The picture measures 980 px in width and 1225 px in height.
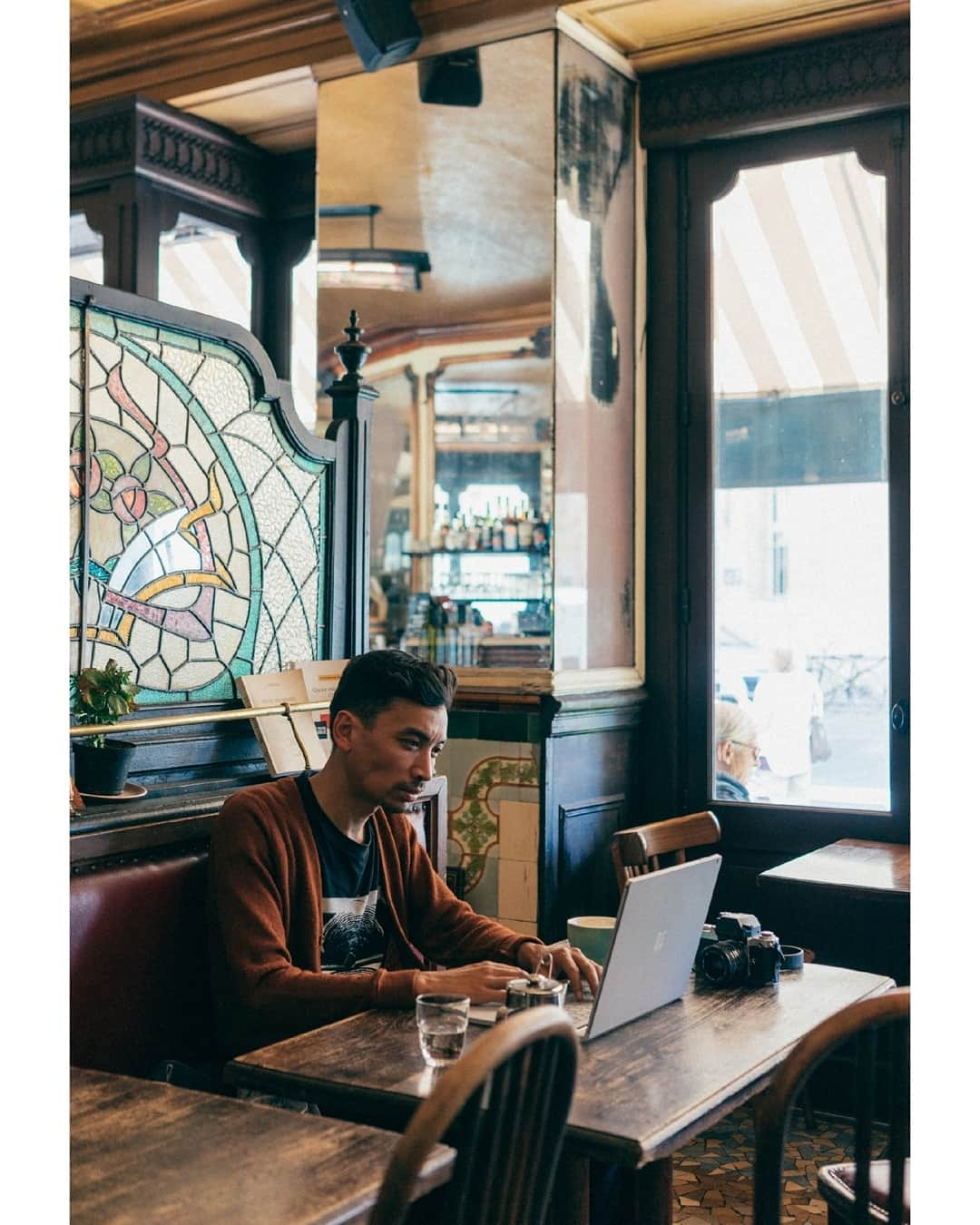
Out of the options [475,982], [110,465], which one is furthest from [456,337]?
[475,982]

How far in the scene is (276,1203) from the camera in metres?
1.35

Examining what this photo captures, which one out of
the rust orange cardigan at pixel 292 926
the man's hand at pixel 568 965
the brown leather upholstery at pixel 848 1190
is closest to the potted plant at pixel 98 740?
the rust orange cardigan at pixel 292 926

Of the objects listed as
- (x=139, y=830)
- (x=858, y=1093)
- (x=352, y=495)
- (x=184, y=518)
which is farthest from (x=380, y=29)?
(x=858, y=1093)

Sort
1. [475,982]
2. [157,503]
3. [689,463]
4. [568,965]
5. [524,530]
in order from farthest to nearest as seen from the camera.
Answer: [689,463], [524,530], [157,503], [568,965], [475,982]

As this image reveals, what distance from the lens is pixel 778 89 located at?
445 cm

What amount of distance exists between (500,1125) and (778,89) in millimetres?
3920

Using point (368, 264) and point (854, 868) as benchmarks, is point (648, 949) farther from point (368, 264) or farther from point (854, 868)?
point (368, 264)

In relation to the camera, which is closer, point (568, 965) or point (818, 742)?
point (568, 965)

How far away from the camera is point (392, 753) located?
2475 millimetres

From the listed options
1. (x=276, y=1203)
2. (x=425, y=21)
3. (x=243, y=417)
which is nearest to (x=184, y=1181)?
(x=276, y=1203)

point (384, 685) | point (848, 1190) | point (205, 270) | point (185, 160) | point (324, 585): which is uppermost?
point (185, 160)

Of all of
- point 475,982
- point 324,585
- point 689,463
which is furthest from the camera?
point 689,463

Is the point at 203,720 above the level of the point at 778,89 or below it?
below
